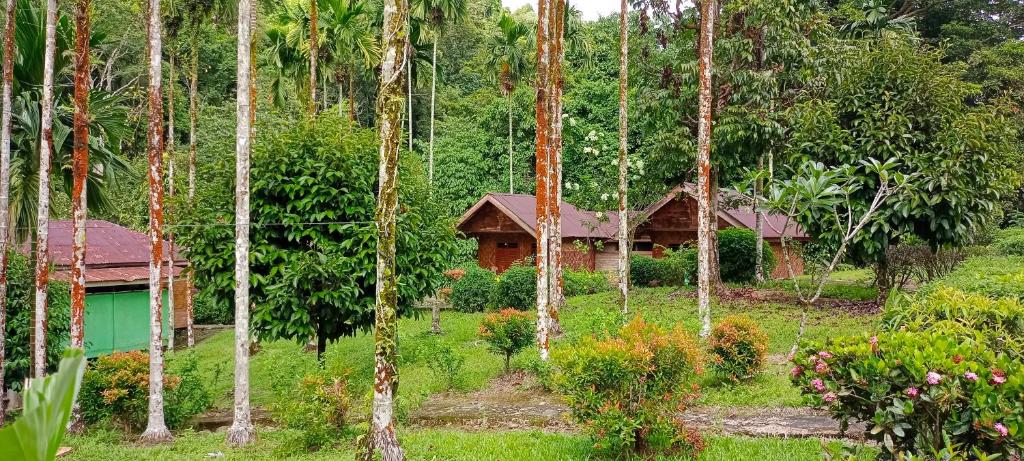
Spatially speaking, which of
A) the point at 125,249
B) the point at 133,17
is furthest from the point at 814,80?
the point at 133,17

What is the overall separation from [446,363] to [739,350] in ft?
16.2

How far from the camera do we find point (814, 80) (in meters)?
19.8

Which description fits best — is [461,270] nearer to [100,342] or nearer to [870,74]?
[100,342]

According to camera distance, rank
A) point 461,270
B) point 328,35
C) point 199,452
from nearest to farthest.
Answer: point 199,452 → point 328,35 → point 461,270

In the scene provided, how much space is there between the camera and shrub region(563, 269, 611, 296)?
25.2m

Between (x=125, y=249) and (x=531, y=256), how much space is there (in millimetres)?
13514

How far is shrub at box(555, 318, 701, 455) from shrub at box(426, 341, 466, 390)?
5233 millimetres

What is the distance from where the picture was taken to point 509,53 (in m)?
28.7

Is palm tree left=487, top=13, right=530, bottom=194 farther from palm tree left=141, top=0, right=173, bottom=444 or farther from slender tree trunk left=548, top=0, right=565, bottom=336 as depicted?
palm tree left=141, top=0, right=173, bottom=444

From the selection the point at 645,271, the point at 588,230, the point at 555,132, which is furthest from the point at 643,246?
the point at 555,132

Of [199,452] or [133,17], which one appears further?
[133,17]

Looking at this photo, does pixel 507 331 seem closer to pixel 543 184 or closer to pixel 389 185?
pixel 543 184

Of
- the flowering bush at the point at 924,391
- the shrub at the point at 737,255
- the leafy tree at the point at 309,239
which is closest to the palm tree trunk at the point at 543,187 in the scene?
the leafy tree at the point at 309,239

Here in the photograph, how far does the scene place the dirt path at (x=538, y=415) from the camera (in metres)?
9.04
